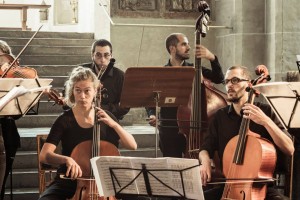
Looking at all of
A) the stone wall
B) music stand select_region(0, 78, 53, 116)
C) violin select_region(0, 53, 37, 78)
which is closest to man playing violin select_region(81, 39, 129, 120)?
violin select_region(0, 53, 37, 78)

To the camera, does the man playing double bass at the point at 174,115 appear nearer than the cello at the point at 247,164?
No

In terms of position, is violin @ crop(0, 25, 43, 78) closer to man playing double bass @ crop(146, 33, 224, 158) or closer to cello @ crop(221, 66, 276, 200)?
man playing double bass @ crop(146, 33, 224, 158)

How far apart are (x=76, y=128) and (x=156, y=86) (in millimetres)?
630

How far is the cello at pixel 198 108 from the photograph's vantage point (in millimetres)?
5578

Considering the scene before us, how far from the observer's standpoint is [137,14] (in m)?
8.09

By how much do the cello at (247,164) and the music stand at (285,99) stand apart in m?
0.18

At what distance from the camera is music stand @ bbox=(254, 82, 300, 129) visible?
4.56 meters

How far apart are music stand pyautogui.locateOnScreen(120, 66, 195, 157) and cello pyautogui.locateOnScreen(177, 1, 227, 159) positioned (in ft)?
0.87

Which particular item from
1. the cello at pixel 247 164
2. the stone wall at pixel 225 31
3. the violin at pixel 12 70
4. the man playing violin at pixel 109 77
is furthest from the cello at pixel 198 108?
the stone wall at pixel 225 31

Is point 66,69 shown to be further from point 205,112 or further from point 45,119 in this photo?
point 205,112

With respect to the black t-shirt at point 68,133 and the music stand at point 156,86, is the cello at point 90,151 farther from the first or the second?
the music stand at point 156,86

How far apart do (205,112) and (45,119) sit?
243cm

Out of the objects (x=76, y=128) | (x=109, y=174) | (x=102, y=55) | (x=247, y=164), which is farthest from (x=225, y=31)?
(x=109, y=174)

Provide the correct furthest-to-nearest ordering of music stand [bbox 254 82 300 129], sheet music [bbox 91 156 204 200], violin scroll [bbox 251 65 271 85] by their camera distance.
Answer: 1. violin scroll [bbox 251 65 271 85]
2. music stand [bbox 254 82 300 129]
3. sheet music [bbox 91 156 204 200]
